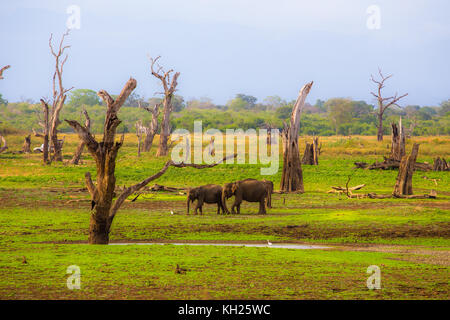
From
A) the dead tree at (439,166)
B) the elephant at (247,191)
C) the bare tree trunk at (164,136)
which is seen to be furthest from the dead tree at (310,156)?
the elephant at (247,191)

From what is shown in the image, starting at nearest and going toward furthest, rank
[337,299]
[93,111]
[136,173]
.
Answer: [337,299]
[136,173]
[93,111]

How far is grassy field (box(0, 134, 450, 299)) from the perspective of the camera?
11633 millimetres

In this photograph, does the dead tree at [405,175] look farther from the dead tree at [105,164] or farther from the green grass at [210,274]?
the dead tree at [105,164]

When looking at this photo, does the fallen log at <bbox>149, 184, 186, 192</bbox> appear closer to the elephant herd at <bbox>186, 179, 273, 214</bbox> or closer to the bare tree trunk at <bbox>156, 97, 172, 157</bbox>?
the elephant herd at <bbox>186, 179, 273, 214</bbox>

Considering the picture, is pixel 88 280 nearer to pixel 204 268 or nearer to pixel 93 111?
pixel 204 268

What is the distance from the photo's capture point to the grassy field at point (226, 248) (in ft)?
38.2

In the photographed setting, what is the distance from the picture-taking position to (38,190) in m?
32.6

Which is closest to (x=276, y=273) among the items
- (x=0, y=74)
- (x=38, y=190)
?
(x=38, y=190)

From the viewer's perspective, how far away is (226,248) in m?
16.5

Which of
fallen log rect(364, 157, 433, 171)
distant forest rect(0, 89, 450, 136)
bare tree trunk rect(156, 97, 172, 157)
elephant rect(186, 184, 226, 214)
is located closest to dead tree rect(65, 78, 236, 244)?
elephant rect(186, 184, 226, 214)

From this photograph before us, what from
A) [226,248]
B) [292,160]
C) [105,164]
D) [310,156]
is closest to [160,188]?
[292,160]

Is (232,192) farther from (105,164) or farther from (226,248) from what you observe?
(105,164)

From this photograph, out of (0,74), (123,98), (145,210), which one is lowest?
(145,210)
